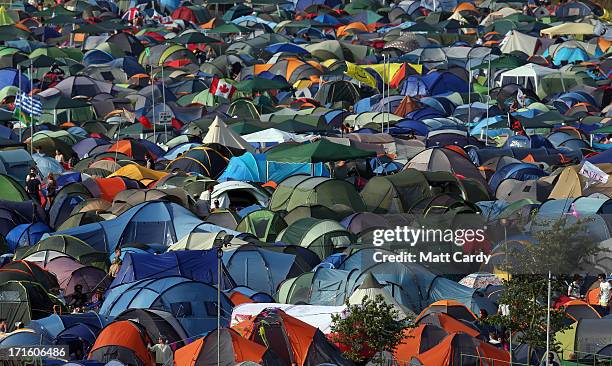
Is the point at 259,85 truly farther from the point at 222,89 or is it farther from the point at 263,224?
the point at 263,224

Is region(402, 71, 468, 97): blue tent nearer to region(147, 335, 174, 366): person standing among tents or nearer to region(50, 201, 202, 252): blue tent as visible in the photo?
region(50, 201, 202, 252): blue tent

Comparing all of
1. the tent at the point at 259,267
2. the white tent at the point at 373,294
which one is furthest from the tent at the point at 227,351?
the tent at the point at 259,267

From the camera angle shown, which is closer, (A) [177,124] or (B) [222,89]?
(A) [177,124]

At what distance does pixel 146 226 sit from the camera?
3127cm

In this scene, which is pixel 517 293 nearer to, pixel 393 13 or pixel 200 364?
pixel 200 364

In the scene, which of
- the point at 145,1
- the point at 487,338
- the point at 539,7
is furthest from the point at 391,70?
the point at 487,338

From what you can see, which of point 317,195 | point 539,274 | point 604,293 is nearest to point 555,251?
point 539,274

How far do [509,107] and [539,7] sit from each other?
24554 mm

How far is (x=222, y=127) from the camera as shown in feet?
130

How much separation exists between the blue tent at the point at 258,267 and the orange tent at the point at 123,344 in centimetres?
460

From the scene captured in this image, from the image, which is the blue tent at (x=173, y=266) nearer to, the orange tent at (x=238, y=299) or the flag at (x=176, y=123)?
the orange tent at (x=238, y=299)

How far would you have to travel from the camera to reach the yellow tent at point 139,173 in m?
→ 35.8

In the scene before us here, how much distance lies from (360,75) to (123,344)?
2878 centimetres

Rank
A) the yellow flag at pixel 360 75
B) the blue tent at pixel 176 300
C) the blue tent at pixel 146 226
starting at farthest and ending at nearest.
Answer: the yellow flag at pixel 360 75, the blue tent at pixel 146 226, the blue tent at pixel 176 300
